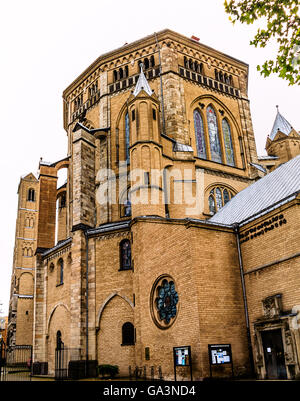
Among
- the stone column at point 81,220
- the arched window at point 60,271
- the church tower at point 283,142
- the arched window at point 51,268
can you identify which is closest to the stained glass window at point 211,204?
the stone column at point 81,220

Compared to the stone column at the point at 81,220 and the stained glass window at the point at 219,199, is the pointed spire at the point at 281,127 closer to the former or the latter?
the stained glass window at the point at 219,199

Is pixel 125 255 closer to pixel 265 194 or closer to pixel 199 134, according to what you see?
pixel 265 194

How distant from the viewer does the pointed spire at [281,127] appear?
3453 cm

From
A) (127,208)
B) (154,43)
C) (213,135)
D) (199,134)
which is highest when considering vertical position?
(154,43)

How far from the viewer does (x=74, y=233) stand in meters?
24.4

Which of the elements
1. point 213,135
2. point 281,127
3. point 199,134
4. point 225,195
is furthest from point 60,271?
point 281,127

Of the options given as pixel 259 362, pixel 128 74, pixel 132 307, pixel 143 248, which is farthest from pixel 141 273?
pixel 128 74

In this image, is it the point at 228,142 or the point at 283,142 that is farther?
the point at 283,142

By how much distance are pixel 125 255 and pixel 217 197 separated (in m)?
8.64

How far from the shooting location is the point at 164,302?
17.9 metres

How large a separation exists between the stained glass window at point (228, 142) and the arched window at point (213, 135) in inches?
28.8

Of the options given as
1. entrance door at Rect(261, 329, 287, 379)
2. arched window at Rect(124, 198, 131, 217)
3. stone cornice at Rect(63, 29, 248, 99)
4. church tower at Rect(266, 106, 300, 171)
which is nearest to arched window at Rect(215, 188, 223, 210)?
arched window at Rect(124, 198, 131, 217)

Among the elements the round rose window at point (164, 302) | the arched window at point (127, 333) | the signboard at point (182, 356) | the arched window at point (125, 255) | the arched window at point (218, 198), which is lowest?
the signboard at point (182, 356)

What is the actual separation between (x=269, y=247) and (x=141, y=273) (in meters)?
6.58
